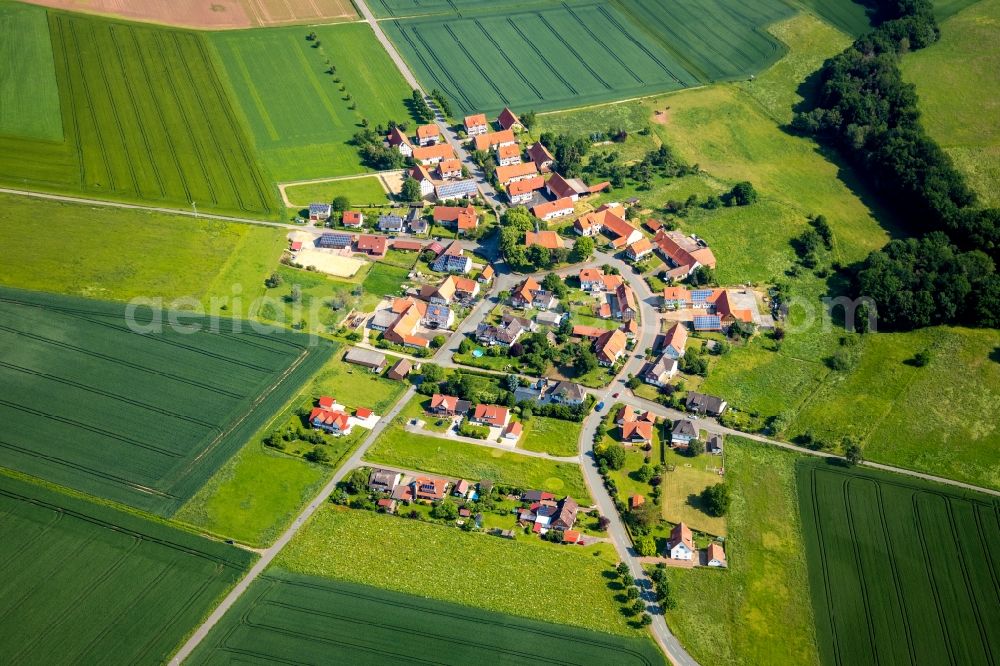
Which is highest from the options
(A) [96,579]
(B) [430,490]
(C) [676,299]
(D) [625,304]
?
(C) [676,299]

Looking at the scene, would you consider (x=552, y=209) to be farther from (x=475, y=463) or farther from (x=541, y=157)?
(x=475, y=463)

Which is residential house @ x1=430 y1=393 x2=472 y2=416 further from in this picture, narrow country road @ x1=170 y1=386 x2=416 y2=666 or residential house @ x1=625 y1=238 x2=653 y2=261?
residential house @ x1=625 y1=238 x2=653 y2=261

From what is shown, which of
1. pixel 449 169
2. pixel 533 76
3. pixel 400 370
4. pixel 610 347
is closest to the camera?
pixel 400 370

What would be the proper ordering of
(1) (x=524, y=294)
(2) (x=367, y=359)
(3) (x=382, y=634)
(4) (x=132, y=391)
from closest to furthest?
(3) (x=382, y=634) → (4) (x=132, y=391) → (2) (x=367, y=359) → (1) (x=524, y=294)

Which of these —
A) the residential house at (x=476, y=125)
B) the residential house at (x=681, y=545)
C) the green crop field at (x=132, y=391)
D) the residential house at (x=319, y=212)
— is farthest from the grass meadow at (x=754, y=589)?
the residential house at (x=476, y=125)

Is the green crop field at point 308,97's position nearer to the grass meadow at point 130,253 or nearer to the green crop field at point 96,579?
the grass meadow at point 130,253

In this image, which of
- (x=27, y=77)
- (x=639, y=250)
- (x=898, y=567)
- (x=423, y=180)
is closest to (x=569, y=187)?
(x=639, y=250)
